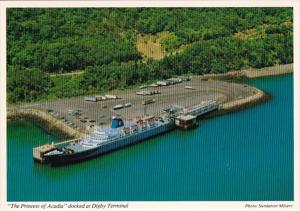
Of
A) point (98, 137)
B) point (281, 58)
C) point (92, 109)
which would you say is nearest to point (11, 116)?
point (92, 109)

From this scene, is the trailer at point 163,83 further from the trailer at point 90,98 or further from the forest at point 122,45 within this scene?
the trailer at point 90,98

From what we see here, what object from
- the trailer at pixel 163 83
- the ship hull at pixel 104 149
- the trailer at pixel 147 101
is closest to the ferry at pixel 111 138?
the ship hull at pixel 104 149

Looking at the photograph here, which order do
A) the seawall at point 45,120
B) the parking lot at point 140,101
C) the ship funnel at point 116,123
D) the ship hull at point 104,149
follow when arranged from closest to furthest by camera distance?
the ship hull at point 104,149, the ship funnel at point 116,123, the seawall at point 45,120, the parking lot at point 140,101

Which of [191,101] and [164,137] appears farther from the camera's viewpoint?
[191,101]

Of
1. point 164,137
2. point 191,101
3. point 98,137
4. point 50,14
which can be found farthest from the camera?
point 50,14

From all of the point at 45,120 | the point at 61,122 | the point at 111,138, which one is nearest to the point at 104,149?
the point at 111,138

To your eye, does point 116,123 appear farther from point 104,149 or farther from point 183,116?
point 183,116
